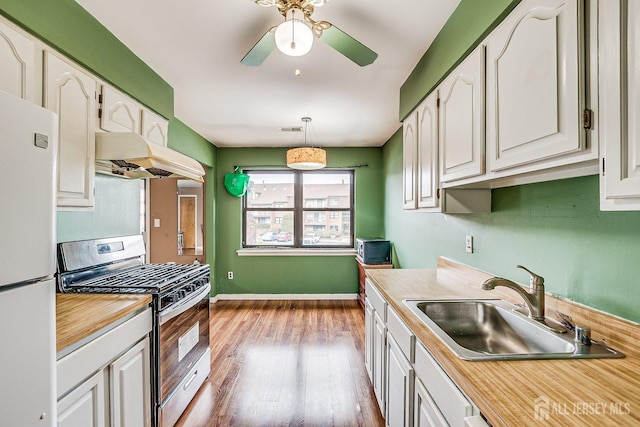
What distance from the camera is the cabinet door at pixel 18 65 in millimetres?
1246

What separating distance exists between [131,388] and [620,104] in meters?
2.18

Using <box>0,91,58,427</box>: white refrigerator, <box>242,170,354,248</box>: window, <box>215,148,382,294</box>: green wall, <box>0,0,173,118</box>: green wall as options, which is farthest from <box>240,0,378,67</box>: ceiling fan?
<box>242,170,354,248</box>: window

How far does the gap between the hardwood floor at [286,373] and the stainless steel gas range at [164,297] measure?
0.25m

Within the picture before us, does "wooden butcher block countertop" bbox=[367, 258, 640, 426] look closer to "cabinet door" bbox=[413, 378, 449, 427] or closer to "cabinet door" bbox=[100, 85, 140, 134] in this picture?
"cabinet door" bbox=[413, 378, 449, 427]

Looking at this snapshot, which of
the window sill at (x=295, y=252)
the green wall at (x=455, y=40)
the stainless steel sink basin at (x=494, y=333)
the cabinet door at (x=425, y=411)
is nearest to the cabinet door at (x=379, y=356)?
the stainless steel sink basin at (x=494, y=333)

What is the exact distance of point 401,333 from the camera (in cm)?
150

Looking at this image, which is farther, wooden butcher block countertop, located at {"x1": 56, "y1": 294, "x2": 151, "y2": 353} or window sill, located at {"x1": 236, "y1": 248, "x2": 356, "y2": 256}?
window sill, located at {"x1": 236, "y1": 248, "x2": 356, "y2": 256}

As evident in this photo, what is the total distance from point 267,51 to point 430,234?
2058 millimetres

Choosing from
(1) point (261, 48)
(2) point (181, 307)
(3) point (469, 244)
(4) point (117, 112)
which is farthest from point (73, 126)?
(3) point (469, 244)

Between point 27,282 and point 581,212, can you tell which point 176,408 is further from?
point 581,212

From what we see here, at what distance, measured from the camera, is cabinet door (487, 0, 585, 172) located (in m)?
0.88

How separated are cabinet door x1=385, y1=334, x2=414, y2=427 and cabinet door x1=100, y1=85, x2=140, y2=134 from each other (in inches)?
81.0

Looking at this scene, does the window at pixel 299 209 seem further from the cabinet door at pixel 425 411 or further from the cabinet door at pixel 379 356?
the cabinet door at pixel 425 411

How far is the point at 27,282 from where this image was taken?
821 mm
